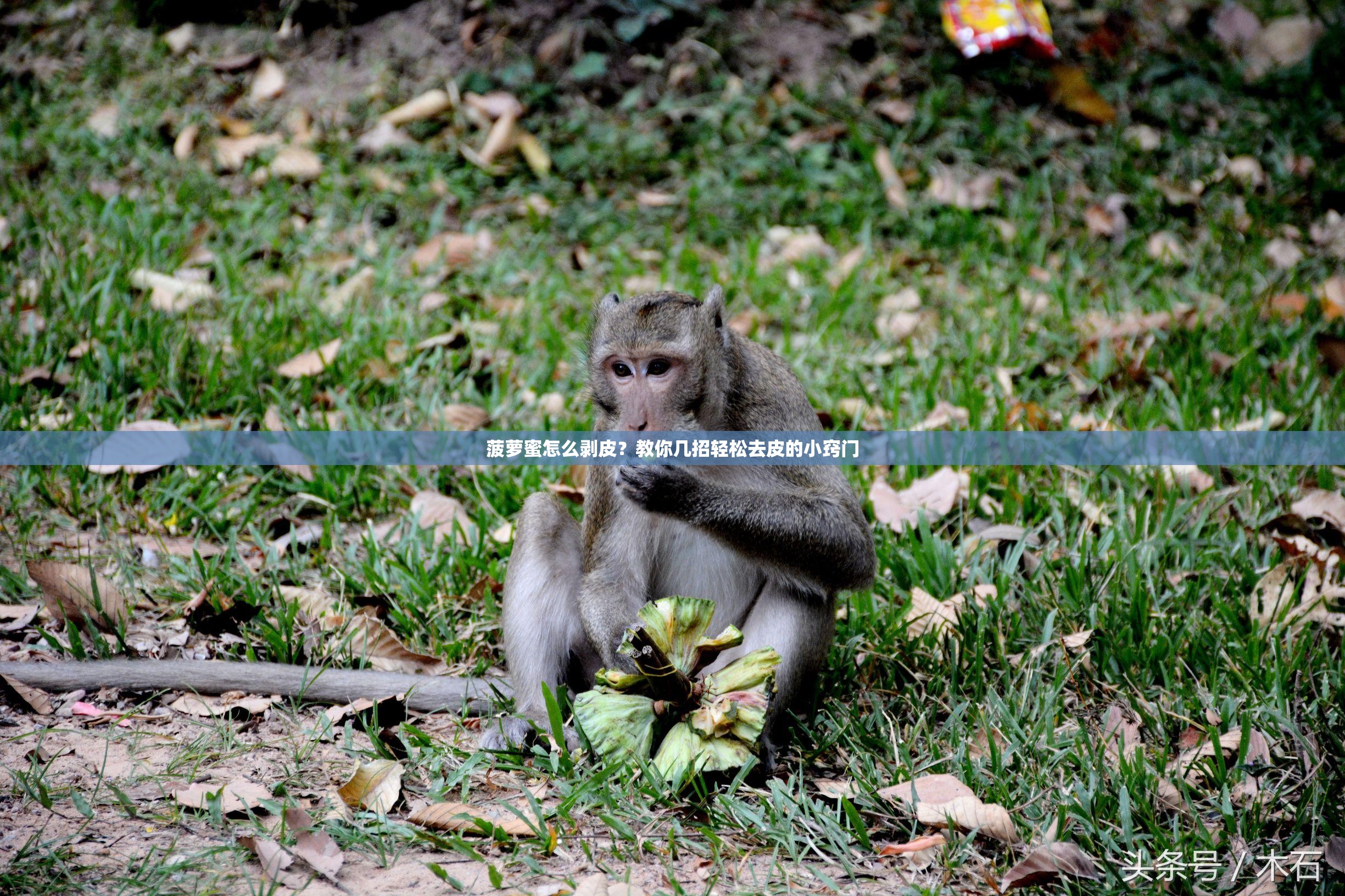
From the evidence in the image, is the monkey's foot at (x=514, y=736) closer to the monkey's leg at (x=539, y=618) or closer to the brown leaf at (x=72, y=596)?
the monkey's leg at (x=539, y=618)

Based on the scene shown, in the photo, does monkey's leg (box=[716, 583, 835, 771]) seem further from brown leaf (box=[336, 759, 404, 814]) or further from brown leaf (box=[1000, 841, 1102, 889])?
brown leaf (box=[336, 759, 404, 814])

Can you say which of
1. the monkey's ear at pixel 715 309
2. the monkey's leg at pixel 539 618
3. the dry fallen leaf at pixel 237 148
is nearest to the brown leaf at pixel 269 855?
the monkey's leg at pixel 539 618

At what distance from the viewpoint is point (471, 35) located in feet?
27.8

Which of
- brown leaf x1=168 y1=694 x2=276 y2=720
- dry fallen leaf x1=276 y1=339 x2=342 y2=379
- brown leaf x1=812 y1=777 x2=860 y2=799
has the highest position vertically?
dry fallen leaf x1=276 y1=339 x2=342 y2=379

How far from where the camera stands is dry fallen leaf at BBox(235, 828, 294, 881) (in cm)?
313

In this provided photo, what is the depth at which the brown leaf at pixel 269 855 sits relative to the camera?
3129mm

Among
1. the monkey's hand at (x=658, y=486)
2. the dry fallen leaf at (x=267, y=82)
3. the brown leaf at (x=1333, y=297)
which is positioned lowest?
the brown leaf at (x=1333, y=297)

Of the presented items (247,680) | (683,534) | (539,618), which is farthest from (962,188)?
(247,680)

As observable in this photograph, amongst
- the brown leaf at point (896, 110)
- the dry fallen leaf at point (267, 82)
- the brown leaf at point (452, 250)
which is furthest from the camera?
the brown leaf at point (896, 110)

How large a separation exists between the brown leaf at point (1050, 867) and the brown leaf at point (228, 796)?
6.53ft

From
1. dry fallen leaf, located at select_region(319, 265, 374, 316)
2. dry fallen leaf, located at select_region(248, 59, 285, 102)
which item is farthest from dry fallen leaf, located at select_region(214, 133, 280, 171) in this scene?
dry fallen leaf, located at select_region(319, 265, 374, 316)

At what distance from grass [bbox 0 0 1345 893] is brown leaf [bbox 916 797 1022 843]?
0.07m

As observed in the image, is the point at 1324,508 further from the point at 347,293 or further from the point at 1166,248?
the point at 347,293

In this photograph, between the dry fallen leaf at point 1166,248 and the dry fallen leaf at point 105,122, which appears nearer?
the dry fallen leaf at point 1166,248
